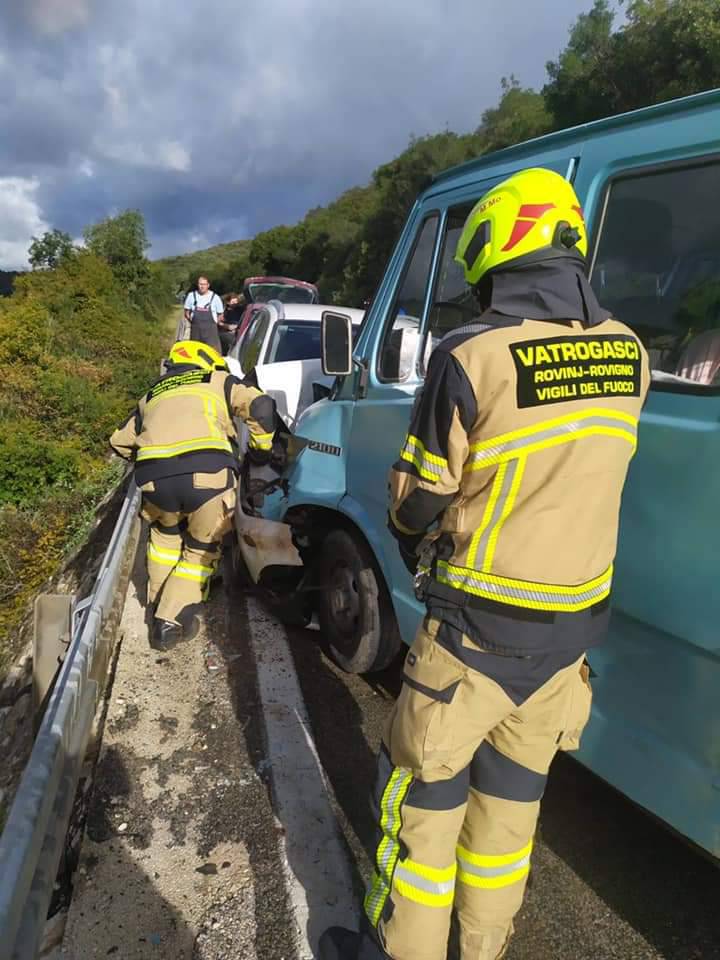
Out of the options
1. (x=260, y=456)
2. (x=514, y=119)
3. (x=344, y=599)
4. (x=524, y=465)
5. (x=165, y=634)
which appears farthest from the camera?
(x=514, y=119)

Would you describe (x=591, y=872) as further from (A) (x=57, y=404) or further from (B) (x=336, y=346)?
(A) (x=57, y=404)

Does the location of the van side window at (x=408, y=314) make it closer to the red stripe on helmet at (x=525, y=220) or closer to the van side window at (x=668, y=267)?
the van side window at (x=668, y=267)

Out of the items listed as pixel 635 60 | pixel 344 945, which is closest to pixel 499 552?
pixel 344 945

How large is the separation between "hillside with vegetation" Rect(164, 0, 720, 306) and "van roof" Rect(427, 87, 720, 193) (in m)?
0.27

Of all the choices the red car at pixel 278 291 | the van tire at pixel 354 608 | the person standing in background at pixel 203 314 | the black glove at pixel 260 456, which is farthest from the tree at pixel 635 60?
the van tire at pixel 354 608

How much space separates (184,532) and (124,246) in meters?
33.3

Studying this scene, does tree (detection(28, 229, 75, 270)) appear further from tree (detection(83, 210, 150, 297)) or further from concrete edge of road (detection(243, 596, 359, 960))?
concrete edge of road (detection(243, 596, 359, 960))

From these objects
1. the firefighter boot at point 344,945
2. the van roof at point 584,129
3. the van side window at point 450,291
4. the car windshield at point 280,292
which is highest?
the car windshield at point 280,292

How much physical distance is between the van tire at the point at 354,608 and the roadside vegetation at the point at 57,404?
11.9 feet

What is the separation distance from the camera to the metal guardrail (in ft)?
5.61

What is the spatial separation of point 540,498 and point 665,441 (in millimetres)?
525

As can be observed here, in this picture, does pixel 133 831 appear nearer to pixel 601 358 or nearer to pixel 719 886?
pixel 719 886

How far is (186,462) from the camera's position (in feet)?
13.1

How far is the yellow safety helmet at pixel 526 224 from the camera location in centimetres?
168
